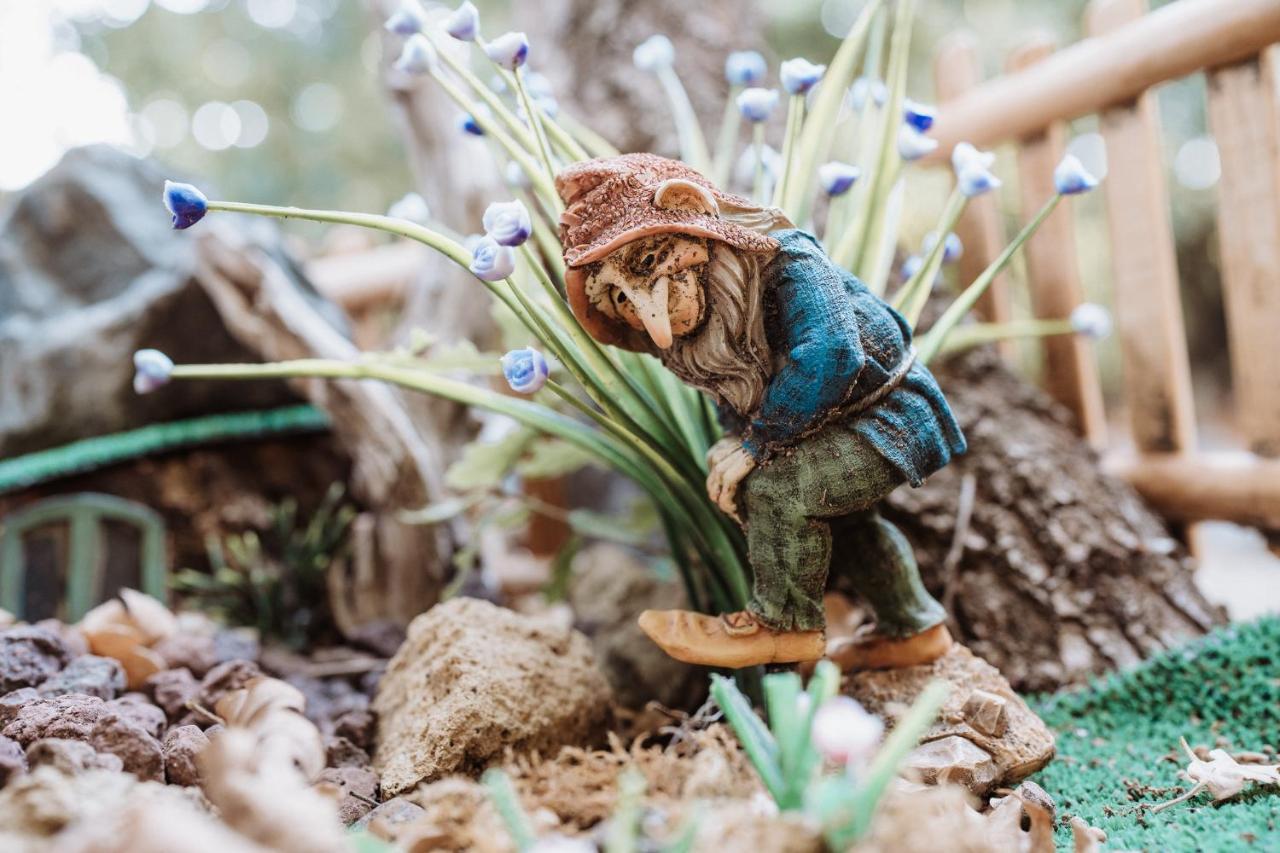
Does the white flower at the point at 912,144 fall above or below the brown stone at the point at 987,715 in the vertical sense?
above

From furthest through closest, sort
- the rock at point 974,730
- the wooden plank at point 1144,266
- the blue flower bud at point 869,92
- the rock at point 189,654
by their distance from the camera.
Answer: the wooden plank at point 1144,266, the blue flower bud at point 869,92, the rock at point 189,654, the rock at point 974,730

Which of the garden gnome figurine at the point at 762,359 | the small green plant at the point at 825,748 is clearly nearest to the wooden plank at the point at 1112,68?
the garden gnome figurine at the point at 762,359

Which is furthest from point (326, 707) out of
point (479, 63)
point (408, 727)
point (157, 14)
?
point (157, 14)

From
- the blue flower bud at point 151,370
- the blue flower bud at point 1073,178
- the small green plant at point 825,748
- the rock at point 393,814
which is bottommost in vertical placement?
the rock at point 393,814

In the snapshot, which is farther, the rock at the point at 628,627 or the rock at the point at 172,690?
the rock at the point at 628,627

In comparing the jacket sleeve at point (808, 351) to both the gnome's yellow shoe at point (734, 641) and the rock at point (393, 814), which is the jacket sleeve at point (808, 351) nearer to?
the gnome's yellow shoe at point (734, 641)

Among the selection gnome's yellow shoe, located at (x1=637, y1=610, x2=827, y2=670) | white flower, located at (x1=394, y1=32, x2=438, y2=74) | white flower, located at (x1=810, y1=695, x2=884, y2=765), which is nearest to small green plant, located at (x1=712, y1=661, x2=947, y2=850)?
white flower, located at (x1=810, y1=695, x2=884, y2=765)

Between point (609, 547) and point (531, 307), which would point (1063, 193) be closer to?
point (531, 307)

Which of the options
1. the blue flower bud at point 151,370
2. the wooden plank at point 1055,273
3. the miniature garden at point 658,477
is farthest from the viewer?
the wooden plank at point 1055,273

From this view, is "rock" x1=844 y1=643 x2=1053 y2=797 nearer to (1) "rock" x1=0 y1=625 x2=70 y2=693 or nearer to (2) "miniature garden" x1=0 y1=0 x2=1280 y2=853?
(2) "miniature garden" x1=0 y1=0 x2=1280 y2=853

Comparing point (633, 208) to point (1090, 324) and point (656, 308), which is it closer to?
point (656, 308)
